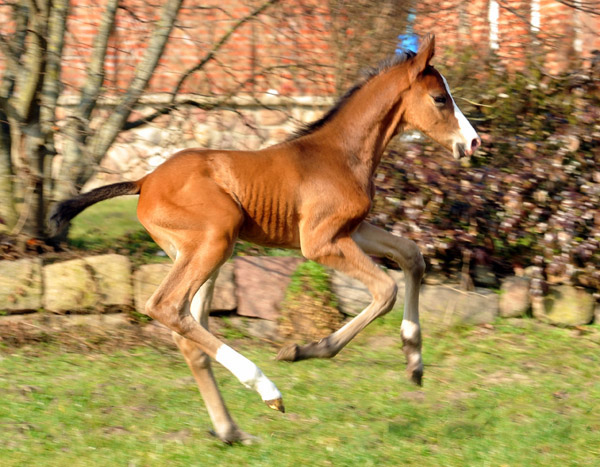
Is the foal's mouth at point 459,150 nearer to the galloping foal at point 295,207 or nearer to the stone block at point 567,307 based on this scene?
the galloping foal at point 295,207

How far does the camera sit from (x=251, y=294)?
750 cm

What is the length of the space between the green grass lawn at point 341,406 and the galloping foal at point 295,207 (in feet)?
1.23

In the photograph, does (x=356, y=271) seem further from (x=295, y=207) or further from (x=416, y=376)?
(x=416, y=376)

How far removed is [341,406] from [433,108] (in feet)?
6.66

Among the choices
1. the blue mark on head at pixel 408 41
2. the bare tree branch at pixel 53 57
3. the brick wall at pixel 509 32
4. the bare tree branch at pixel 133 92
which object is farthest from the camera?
the brick wall at pixel 509 32

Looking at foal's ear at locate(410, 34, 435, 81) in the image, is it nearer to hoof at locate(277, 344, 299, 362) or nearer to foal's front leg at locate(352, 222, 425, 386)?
foal's front leg at locate(352, 222, 425, 386)

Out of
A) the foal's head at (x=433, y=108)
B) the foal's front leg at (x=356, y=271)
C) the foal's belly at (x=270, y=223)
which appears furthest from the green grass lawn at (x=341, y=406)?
the foal's head at (x=433, y=108)

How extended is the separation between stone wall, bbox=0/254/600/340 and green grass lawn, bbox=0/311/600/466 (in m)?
0.22

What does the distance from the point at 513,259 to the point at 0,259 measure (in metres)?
4.58

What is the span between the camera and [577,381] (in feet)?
20.6

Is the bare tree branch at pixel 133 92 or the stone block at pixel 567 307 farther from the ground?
the bare tree branch at pixel 133 92

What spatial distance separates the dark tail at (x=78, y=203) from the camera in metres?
5.05

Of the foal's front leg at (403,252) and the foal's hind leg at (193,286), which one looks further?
the foal's front leg at (403,252)

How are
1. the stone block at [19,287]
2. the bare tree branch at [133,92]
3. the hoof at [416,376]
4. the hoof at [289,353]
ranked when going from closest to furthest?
the hoof at [289,353] < the hoof at [416,376] < the stone block at [19,287] < the bare tree branch at [133,92]
